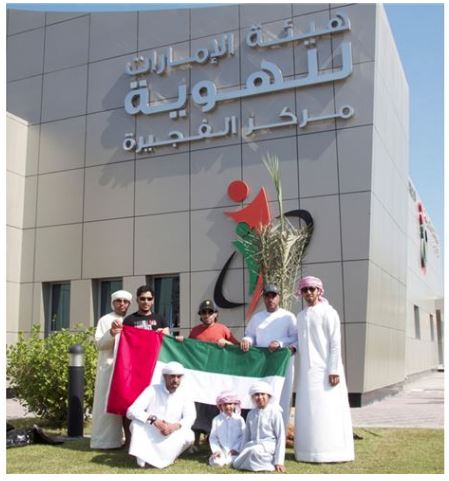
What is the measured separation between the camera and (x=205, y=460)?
19.4 ft

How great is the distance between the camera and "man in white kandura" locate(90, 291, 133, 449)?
675 cm

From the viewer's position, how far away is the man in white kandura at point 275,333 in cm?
633

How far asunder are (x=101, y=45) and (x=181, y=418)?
11111mm

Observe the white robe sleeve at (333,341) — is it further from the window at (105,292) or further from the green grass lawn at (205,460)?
the window at (105,292)

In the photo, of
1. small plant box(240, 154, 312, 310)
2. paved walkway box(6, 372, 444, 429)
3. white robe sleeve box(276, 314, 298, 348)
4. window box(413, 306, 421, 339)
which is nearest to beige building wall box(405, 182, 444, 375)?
window box(413, 306, 421, 339)

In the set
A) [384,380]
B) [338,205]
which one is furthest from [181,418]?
[384,380]

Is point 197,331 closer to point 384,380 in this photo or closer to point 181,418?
point 181,418

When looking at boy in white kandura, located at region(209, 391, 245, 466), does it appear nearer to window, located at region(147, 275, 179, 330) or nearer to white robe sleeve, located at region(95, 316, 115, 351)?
white robe sleeve, located at region(95, 316, 115, 351)

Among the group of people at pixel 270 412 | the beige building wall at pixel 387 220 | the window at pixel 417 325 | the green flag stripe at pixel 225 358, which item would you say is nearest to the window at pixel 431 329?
the window at pixel 417 325

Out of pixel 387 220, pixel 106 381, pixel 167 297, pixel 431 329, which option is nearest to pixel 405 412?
pixel 387 220

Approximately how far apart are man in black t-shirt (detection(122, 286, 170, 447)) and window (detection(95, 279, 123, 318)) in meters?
6.61

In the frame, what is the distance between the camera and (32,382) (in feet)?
29.2

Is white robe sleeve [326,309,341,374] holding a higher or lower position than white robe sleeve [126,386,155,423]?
higher

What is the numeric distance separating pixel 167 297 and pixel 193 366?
638cm
